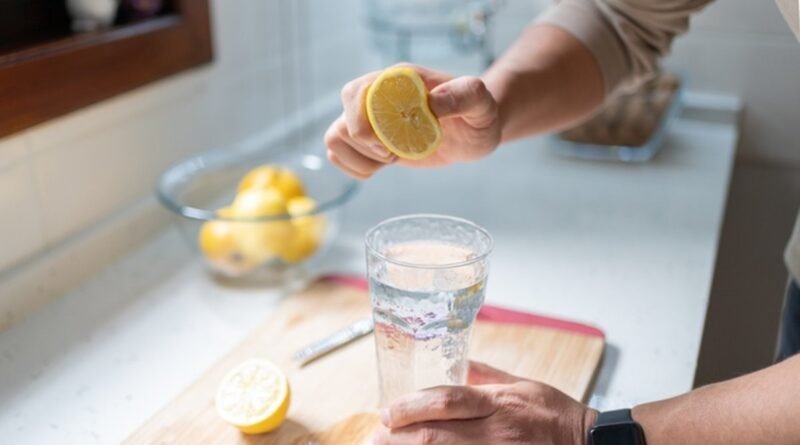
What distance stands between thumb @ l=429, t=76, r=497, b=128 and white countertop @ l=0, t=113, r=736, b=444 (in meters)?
0.27

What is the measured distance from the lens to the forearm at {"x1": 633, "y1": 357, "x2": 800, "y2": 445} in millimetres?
606

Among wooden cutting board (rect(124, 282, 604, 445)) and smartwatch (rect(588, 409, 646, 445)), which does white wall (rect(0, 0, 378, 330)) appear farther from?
smartwatch (rect(588, 409, 646, 445))

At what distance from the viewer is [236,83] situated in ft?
4.15

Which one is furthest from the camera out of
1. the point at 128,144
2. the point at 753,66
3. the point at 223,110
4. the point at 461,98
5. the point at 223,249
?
the point at 753,66

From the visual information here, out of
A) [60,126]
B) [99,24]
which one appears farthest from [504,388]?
[99,24]

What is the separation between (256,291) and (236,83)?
16.4 inches

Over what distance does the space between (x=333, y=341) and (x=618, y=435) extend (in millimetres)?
299

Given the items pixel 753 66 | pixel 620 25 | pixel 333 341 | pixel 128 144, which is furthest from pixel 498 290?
pixel 753 66

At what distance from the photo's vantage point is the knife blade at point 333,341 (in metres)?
0.81

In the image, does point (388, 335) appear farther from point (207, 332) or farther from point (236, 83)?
point (236, 83)

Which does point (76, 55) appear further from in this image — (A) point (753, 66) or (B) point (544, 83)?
(A) point (753, 66)

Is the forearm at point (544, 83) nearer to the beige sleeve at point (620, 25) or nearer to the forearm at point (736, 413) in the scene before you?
the beige sleeve at point (620, 25)

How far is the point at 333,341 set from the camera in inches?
32.8

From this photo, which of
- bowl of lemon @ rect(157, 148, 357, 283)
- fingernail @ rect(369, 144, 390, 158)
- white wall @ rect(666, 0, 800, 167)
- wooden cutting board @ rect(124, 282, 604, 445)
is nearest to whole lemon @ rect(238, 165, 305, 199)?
bowl of lemon @ rect(157, 148, 357, 283)
